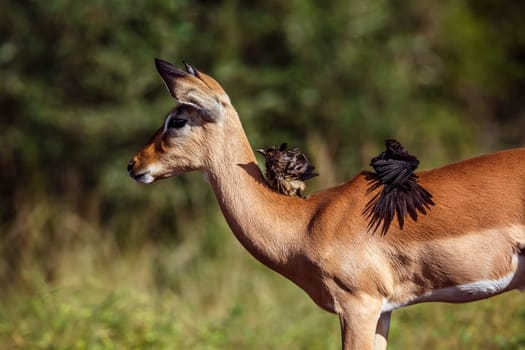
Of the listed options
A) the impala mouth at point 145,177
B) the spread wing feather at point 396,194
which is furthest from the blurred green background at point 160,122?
the spread wing feather at point 396,194

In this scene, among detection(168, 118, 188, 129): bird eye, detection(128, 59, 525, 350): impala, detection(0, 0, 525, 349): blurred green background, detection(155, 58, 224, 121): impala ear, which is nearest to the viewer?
detection(128, 59, 525, 350): impala

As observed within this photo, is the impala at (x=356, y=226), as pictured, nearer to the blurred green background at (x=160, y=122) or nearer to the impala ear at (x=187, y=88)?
the impala ear at (x=187, y=88)

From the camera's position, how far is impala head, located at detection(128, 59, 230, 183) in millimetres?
4262

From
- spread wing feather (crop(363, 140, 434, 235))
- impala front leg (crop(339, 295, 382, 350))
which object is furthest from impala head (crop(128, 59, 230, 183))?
impala front leg (crop(339, 295, 382, 350))

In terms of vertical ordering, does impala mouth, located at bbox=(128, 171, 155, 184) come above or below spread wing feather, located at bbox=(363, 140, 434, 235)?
above

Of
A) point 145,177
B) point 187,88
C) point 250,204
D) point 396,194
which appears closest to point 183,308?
point 145,177

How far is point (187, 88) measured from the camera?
4.26 meters

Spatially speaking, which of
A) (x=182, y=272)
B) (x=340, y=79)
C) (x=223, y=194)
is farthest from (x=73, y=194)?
(x=223, y=194)

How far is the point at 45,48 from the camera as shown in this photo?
991cm

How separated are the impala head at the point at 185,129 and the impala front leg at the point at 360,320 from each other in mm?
1023

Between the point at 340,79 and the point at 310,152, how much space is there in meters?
1.35

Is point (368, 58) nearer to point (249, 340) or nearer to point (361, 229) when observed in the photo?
point (249, 340)

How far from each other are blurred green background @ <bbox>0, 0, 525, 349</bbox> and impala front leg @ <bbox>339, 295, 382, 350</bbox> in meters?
3.06

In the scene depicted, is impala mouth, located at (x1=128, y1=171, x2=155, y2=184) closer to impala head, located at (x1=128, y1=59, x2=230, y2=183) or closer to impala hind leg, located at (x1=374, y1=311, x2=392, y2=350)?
impala head, located at (x1=128, y1=59, x2=230, y2=183)
